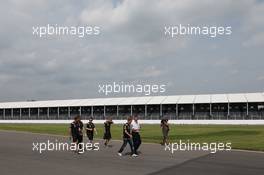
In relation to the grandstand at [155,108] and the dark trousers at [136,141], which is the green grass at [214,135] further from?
the grandstand at [155,108]

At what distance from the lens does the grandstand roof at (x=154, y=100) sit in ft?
225

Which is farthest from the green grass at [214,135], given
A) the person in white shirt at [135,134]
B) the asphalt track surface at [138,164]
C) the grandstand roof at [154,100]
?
the grandstand roof at [154,100]

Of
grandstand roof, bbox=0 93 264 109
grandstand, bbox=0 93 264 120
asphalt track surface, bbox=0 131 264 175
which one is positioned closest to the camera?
asphalt track surface, bbox=0 131 264 175

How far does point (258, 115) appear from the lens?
63.5 m

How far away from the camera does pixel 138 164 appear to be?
48.2ft

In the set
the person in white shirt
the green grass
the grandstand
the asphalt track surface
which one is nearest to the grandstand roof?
the grandstand

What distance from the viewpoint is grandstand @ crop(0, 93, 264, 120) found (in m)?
67.9

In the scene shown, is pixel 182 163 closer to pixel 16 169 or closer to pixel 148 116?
pixel 16 169

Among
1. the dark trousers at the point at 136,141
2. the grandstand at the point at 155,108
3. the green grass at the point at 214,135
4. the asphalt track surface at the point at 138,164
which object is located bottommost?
the asphalt track surface at the point at 138,164

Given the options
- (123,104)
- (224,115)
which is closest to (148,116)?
(123,104)

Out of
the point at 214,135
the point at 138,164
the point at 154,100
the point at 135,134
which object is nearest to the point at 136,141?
the point at 135,134

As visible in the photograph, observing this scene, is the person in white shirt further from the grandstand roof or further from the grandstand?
the grandstand roof

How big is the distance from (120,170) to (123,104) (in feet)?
209

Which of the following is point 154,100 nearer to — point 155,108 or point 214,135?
point 155,108
